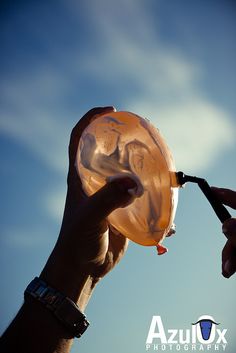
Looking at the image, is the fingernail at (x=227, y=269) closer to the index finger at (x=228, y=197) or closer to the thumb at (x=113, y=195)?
the index finger at (x=228, y=197)

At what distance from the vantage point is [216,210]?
1705 mm

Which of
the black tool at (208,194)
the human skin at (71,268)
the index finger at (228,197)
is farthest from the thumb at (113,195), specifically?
the index finger at (228,197)

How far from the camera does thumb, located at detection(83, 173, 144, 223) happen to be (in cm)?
155

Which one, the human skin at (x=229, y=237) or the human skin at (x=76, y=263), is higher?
the human skin at (x=229, y=237)

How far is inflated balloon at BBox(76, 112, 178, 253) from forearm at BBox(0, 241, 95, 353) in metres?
0.32

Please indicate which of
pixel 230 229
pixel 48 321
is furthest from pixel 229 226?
pixel 48 321

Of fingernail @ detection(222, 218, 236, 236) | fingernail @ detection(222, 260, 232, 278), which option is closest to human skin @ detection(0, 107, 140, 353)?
fingernail @ detection(222, 218, 236, 236)

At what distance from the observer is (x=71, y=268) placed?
6.04ft

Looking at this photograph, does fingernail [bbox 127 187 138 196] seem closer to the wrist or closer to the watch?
the wrist

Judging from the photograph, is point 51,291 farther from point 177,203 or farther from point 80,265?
point 177,203

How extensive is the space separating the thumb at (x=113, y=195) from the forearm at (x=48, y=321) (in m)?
0.32

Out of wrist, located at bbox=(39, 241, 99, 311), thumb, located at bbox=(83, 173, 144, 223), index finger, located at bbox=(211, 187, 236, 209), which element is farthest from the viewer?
index finger, located at bbox=(211, 187, 236, 209)

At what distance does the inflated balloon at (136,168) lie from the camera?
1.69m

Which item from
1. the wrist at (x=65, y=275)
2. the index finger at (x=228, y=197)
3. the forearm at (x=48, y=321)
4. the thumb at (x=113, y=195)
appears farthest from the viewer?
the index finger at (x=228, y=197)
